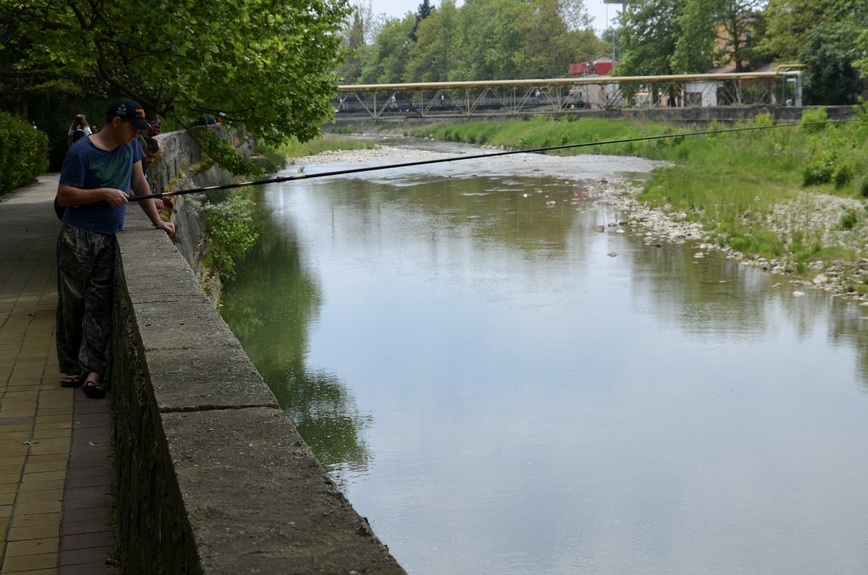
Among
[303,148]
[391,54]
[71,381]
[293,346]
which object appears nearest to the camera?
[71,381]

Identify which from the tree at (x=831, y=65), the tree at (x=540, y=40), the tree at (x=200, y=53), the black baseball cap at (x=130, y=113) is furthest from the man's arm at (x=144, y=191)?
the tree at (x=540, y=40)

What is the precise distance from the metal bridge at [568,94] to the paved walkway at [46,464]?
148ft

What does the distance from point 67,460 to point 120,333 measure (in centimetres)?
59

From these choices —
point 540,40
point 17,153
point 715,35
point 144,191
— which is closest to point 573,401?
point 144,191

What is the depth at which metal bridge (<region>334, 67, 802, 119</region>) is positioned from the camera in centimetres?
5569

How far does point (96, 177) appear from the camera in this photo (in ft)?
19.7

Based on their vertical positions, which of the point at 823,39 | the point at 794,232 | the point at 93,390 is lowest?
the point at 794,232

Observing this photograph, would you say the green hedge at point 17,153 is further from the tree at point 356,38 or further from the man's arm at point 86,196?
the tree at point 356,38

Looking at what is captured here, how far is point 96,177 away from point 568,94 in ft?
201

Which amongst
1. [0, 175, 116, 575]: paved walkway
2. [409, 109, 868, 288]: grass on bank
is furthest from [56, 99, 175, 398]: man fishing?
[409, 109, 868, 288]: grass on bank

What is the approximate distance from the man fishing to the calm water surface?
2503 millimetres

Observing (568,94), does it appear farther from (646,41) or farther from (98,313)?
(98,313)

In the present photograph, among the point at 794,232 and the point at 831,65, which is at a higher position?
the point at 831,65

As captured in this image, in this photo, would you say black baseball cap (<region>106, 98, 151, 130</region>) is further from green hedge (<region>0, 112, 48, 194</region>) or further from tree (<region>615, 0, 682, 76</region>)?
tree (<region>615, 0, 682, 76</region>)
